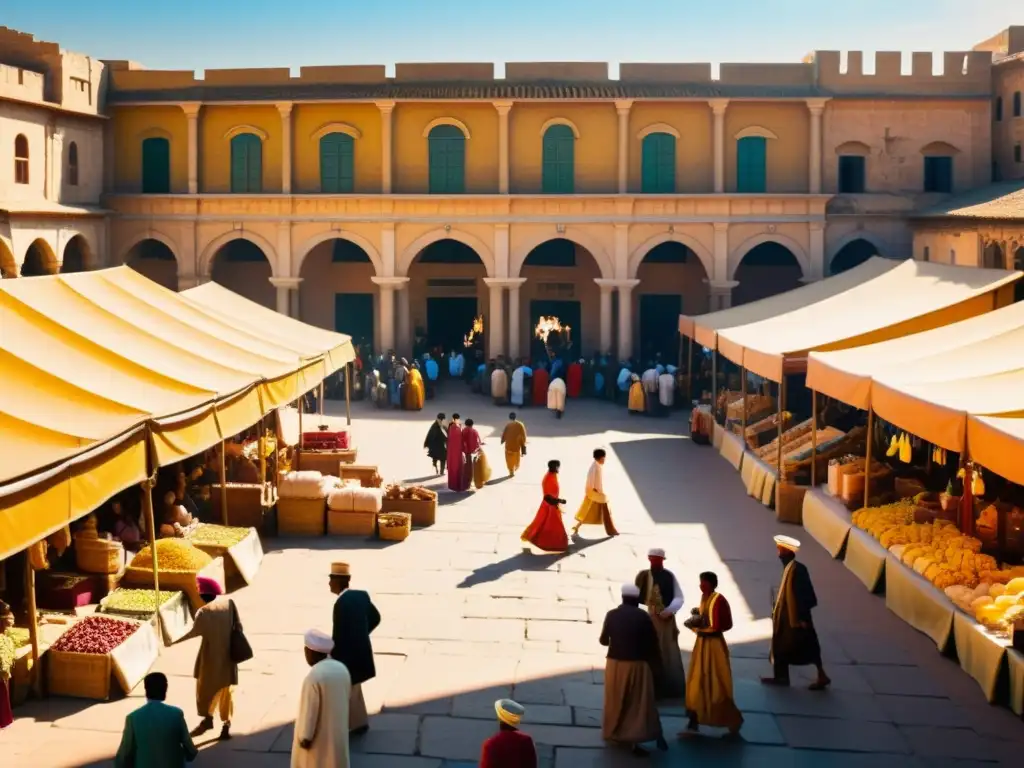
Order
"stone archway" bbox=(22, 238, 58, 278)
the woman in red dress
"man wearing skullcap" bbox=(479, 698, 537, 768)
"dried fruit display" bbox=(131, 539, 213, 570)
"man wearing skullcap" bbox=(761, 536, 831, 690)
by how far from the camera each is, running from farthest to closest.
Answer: "stone archway" bbox=(22, 238, 58, 278) → the woman in red dress → "dried fruit display" bbox=(131, 539, 213, 570) → "man wearing skullcap" bbox=(761, 536, 831, 690) → "man wearing skullcap" bbox=(479, 698, 537, 768)

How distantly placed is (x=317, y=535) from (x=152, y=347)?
342cm

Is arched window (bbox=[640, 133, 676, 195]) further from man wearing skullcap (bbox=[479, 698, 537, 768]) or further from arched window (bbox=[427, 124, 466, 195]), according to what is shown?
man wearing skullcap (bbox=[479, 698, 537, 768])

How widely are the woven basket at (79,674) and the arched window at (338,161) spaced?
22.6m

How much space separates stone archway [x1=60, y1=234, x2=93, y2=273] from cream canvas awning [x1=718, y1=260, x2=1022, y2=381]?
1721 centimetres

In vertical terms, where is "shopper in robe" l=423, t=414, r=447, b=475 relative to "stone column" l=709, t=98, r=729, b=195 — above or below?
below

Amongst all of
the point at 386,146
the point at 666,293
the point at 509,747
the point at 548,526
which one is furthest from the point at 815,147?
the point at 509,747

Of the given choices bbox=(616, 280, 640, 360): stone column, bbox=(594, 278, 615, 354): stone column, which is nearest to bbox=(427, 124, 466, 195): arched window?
bbox=(594, 278, 615, 354): stone column

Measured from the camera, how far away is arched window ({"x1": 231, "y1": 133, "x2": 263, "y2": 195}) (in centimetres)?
3164

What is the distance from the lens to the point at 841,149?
3100 centimetres

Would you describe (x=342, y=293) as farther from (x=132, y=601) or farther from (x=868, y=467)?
(x=132, y=601)

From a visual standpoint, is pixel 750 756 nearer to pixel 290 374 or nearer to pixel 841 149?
pixel 290 374

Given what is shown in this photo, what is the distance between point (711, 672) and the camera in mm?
9328

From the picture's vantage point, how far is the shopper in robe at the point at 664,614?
9938mm

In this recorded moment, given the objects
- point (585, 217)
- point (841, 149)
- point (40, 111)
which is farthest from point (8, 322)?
point (841, 149)
